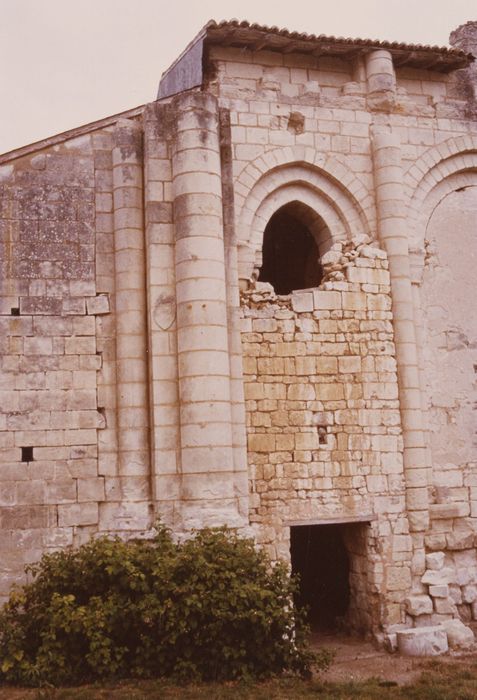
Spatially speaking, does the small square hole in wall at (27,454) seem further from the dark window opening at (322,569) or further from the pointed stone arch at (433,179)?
the pointed stone arch at (433,179)

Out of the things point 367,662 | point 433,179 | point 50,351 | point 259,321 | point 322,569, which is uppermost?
point 433,179

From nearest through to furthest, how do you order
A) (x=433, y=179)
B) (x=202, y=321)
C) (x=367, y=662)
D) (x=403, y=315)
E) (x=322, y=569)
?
(x=202, y=321), (x=367, y=662), (x=403, y=315), (x=433, y=179), (x=322, y=569)

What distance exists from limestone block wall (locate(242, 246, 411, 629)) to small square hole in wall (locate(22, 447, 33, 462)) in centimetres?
272

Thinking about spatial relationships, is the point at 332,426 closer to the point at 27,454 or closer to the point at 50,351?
the point at 50,351

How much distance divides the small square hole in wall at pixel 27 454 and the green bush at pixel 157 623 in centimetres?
163

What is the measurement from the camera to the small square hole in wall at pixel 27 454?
30.6ft

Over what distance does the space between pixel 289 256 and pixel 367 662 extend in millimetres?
7267

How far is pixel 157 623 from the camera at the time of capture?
7.75 meters

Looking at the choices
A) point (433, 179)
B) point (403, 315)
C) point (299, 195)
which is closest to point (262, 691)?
point (403, 315)

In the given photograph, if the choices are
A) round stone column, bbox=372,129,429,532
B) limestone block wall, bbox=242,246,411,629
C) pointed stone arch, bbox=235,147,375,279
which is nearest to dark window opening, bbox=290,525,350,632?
limestone block wall, bbox=242,246,411,629

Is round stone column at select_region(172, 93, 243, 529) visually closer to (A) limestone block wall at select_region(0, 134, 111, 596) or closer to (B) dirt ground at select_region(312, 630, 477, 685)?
(A) limestone block wall at select_region(0, 134, 111, 596)

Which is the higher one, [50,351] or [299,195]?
[299,195]

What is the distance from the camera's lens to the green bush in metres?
7.64

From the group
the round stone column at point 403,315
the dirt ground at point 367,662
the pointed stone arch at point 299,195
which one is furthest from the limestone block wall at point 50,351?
the round stone column at point 403,315
